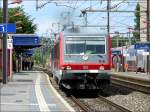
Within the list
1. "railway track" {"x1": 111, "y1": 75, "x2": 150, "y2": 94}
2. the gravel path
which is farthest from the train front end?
"railway track" {"x1": 111, "y1": 75, "x2": 150, "y2": 94}

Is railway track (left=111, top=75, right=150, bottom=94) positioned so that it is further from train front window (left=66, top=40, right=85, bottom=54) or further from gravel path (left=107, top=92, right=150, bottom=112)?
train front window (left=66, top=40, right=85, bottom=54)

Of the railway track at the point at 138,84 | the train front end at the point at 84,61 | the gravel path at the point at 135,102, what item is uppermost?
the train front end at the point at 84,61

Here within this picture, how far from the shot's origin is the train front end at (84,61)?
82.9 feet

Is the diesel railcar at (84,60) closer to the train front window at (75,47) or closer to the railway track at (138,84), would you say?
the train front window at (75,47)

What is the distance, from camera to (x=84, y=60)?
25438 mm

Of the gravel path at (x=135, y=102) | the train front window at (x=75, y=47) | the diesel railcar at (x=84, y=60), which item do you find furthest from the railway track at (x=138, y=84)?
the train front window at (x=75, y=47)

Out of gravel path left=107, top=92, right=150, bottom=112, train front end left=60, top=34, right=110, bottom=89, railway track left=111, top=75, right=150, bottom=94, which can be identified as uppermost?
train front end left=60, top=34, right=110, bottom=89

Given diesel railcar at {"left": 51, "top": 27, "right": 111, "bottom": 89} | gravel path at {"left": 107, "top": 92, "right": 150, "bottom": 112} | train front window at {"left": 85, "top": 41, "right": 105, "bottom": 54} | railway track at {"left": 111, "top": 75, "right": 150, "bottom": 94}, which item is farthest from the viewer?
railway track at {"left": 111, "top": 75, "right": 150, "bottom": 94}

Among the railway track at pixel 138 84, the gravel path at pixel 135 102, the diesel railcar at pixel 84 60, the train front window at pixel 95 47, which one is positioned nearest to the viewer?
the gravel path at pixel 135 102

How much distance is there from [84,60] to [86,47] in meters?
0.74

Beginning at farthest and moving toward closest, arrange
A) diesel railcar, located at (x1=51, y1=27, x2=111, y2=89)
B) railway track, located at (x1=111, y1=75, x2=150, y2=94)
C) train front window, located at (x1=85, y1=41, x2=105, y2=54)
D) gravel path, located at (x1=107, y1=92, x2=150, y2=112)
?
railway track, located at (x1=111, y1=75, x2=150, y2=94)
train front window, located at (x1=85, y1=41, x2=105, y2=54)
diesel railcar, located at (x1=51, y1=27, x2=111, y2=89)
gravel path, located at (x1=107, y1=92, x2=150, y2=112)

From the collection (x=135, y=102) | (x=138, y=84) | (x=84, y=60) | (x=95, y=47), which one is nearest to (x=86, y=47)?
(x=95, y=47)

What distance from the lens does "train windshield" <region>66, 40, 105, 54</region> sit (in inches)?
1014

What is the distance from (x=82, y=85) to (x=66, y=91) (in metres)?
3.36
